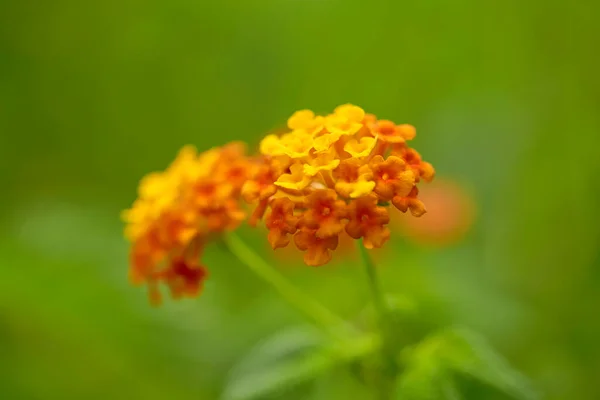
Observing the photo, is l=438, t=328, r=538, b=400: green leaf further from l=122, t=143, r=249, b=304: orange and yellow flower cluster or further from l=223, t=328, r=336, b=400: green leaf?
l=122, t=143, r=249, b=304: orange and yellow flower cluster

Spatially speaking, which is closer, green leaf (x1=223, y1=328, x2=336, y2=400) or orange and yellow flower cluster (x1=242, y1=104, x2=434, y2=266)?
orange and yellow flower cluster (x1=242, y1=104, x2=434, y2=266)

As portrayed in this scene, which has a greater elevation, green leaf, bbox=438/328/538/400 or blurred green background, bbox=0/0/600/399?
blurred green background, bbox=0/0/600/399

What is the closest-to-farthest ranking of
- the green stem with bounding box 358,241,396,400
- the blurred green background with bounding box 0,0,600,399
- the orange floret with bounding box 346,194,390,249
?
the orange floret with bounding box 346,194,390,249 < the green stem with bounding box 358,241,396,400 < the blurred green background with bounding box 0,0,600,399

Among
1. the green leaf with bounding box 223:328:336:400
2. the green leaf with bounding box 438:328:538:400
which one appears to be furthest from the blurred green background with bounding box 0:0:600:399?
the green leaf with bounding box 438:328:538:400

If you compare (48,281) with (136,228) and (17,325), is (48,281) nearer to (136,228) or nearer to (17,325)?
(17,325)

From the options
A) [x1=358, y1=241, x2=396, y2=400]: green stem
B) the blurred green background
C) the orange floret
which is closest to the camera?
the orange floret

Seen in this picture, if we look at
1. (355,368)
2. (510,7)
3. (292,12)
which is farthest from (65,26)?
(355,368)

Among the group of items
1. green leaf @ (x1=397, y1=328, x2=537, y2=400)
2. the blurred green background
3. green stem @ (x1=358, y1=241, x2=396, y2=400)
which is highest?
the blurred green background

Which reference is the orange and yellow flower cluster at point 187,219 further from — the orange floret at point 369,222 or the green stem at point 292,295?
the orange floret at point 369,222
